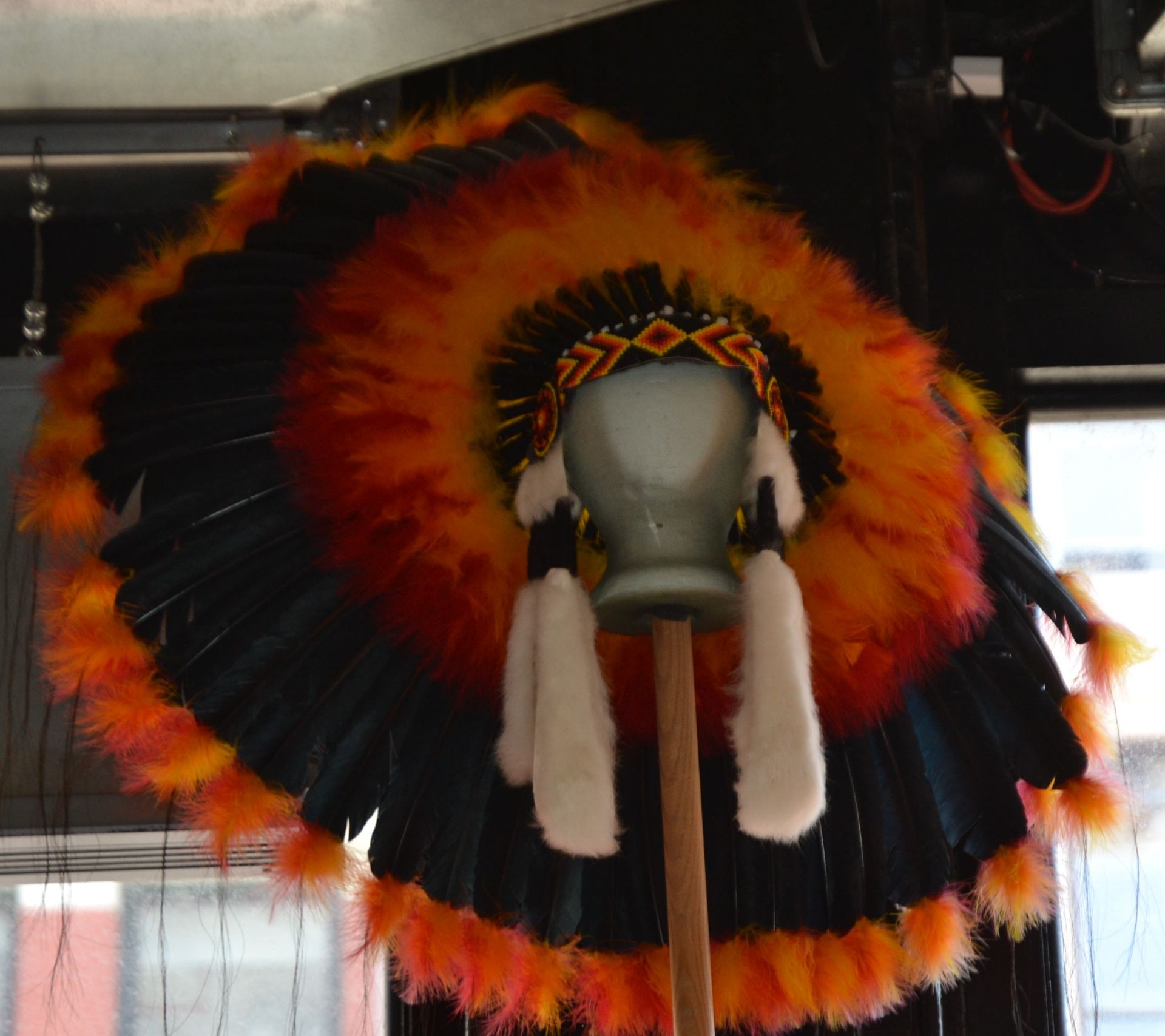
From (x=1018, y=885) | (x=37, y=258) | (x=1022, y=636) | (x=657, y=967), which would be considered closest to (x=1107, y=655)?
(x=1022, y=636)

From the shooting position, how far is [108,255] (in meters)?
2.02

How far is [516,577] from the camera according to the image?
136 cm

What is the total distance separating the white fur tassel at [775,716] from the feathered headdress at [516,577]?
14 millimetres

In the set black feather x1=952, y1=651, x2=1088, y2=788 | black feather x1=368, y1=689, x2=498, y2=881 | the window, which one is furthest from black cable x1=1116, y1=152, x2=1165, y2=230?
black feather x1=368, y1=689, x2=498, y2=881

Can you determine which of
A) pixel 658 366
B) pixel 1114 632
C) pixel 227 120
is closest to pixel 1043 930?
pixel 1114 632

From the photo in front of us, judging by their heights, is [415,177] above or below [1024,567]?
above

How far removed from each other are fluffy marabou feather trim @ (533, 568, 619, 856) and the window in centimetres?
80

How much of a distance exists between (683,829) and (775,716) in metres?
0.14

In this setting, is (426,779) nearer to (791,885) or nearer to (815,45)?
(791,885)

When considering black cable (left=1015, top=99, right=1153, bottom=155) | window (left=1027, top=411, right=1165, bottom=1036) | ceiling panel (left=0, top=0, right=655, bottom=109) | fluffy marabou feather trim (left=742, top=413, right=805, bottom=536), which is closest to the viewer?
fluffy marabou feather trim (left=742, top=413, right=805, bottom=536)

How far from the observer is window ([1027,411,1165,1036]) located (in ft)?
5.99

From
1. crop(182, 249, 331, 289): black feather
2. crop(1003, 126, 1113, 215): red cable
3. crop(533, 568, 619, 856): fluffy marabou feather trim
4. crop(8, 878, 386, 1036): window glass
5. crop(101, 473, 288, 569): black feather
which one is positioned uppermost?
crop(182, 249, 331, 289): black feather

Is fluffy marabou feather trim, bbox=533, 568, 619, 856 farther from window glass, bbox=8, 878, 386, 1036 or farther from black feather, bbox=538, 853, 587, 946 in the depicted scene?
window glass, bbox=8, 878, 386, 1036

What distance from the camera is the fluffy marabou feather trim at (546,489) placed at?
1.27 metres
